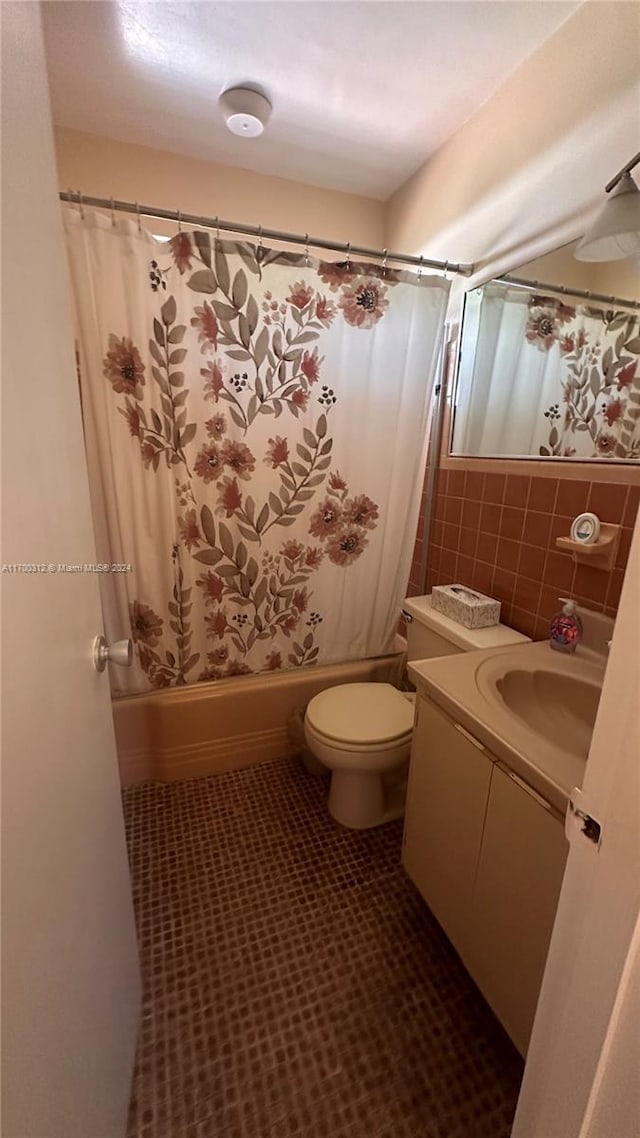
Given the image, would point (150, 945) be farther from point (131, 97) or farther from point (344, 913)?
point (131, 97)

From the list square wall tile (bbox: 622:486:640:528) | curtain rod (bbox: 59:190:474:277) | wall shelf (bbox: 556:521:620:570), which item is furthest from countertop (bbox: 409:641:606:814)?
curtain rod (bbox: 59:190:474:277)

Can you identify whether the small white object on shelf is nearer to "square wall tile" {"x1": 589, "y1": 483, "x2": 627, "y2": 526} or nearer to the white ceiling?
"square wall tile" {"x1": 589, "y1": 483, "x2": 627, "y2": 526}

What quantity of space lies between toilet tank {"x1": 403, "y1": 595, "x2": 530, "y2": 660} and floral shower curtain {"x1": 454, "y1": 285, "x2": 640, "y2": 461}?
0.57 meters

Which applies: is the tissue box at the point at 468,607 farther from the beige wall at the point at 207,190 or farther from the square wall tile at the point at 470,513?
the beige wall at the point at 207,190

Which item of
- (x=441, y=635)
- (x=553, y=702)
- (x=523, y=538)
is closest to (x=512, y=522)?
(x=523, y=538)

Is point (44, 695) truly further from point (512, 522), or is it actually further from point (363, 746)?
point (512, 522)

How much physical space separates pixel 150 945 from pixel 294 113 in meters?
2.63

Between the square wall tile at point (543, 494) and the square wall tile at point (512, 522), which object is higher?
the square wall tile at point (543, 494)

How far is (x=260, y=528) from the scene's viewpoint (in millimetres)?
1708

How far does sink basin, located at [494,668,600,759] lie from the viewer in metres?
1.11

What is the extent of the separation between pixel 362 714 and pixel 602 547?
0.90 metres

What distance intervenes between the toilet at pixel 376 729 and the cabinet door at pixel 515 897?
49cm

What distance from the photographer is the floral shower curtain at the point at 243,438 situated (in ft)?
4.67

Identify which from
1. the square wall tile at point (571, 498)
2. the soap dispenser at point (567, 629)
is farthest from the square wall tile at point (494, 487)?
the soap dispenser at point (567, 629)
